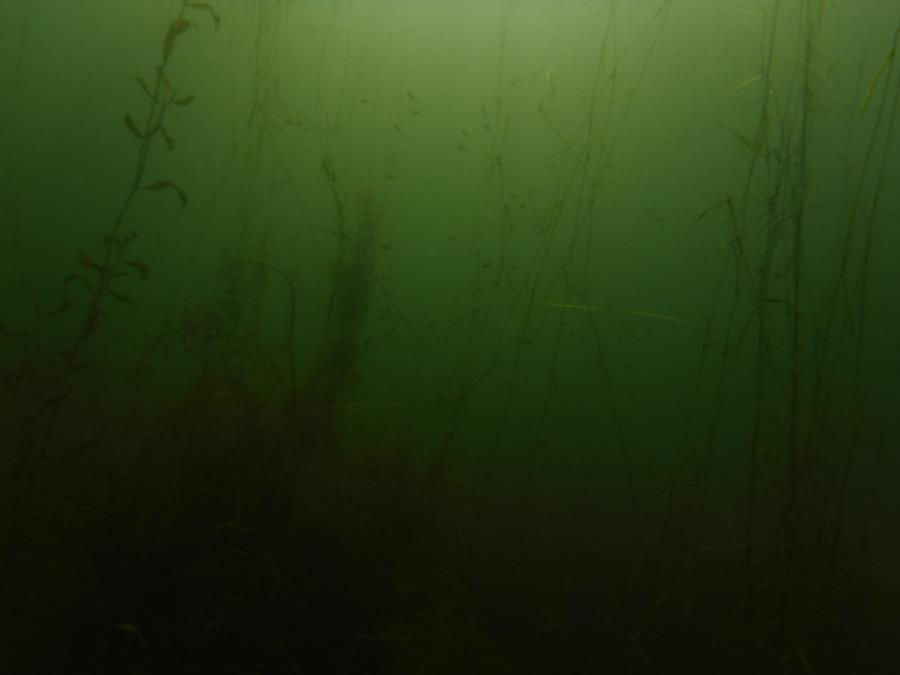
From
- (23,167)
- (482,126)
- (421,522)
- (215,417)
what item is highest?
(482,126)

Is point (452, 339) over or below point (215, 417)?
over

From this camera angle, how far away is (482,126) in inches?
45.8

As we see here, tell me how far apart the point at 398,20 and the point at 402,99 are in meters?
0.13

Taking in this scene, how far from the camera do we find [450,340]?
118cm

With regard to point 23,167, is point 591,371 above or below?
below

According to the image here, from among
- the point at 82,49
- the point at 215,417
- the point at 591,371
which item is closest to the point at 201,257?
the point at 215,417

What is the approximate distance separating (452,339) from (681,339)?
38 cm

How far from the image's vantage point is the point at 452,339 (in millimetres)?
1180

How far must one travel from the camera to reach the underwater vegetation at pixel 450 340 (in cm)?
116

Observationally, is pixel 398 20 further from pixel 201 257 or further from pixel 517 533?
pixel 517 533

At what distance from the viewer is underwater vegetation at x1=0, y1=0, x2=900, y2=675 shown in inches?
45.5

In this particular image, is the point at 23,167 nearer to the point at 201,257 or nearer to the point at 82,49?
the point at 82,49

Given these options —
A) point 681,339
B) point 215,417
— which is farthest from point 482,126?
point 215,417

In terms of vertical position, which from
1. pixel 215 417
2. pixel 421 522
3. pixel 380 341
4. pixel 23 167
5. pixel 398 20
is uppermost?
pixel 398 20
